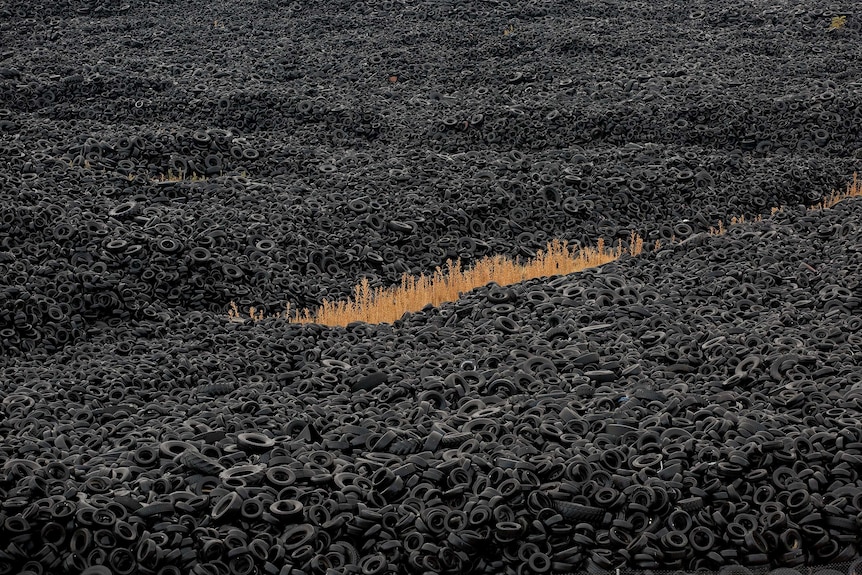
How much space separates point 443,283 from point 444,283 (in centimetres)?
6

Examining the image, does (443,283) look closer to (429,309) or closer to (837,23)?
(429,309)

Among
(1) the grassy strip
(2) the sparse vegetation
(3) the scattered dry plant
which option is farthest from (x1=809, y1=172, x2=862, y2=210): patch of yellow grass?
(3) the scattered dry plant

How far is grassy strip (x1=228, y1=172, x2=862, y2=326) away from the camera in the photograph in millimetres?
12578

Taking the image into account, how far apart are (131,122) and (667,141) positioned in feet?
36.8

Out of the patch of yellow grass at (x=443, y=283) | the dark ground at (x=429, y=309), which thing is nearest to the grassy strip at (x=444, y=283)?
the patch of yellow grass at (x=443, y=283)

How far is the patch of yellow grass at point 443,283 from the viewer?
12.6 metres

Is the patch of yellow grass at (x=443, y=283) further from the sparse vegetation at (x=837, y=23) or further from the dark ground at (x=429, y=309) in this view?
the sparse vegetation at (x=837, y=23)

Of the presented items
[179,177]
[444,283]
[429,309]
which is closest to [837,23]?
[444,283]

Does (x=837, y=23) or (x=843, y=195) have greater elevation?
(x=837, y=23)

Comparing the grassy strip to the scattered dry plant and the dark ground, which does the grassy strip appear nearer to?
the dark ground

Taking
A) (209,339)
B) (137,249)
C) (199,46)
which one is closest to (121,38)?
(199,46)

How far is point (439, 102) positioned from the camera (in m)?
21.0

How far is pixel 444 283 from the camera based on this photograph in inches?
532

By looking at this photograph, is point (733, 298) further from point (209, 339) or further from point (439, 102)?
point (439, 102)
